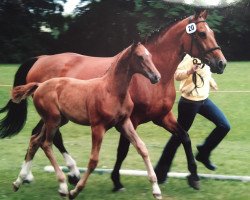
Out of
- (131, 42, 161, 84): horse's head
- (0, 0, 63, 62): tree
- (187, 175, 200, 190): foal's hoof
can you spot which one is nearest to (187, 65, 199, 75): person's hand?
(131, 42, 161, 84): horse's head

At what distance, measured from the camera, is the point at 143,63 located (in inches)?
253

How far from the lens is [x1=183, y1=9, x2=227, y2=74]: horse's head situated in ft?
23.5

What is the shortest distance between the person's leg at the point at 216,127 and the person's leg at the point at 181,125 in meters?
0.23

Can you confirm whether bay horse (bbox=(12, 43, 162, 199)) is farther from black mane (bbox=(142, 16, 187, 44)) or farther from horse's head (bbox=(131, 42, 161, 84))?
black mane (bbox=(142, 16, 187, 44))

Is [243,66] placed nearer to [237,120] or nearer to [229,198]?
[237,120]

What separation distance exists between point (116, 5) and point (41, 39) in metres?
4.18

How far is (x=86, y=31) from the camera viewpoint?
2741 centimetres

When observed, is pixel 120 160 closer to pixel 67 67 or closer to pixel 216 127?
pixel 216 127

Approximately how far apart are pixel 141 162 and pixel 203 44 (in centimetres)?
302

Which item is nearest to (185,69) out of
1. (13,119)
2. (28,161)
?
(28,161)

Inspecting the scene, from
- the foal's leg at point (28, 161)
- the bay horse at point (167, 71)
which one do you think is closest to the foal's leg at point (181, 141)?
the bay horse at point (167, 71)

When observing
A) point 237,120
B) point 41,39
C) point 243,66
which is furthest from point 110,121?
point 41,39

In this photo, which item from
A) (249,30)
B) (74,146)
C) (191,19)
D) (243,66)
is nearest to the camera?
(191,19)

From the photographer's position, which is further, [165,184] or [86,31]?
[86,31]
